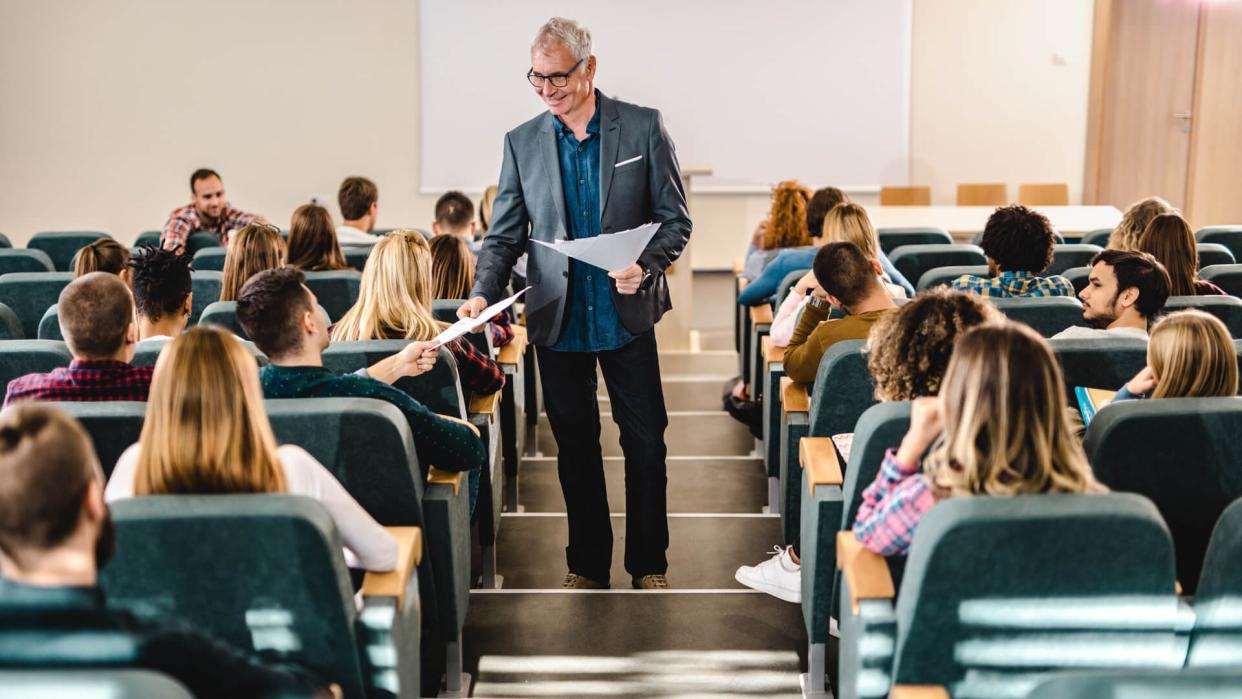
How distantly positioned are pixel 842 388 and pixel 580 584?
112 cm

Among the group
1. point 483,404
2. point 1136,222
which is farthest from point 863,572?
point 1136,222

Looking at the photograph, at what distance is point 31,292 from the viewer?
4.64 meters

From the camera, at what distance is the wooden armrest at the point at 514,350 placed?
14.5 feet

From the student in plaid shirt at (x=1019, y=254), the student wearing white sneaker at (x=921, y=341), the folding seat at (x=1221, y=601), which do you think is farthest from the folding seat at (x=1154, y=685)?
the student in plaid shirt at (x=1019, y=254)

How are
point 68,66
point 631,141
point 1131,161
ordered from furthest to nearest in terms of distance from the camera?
point 68,66, point 1131,161, point 631,141

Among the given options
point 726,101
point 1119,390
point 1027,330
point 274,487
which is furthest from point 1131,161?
point 274,487

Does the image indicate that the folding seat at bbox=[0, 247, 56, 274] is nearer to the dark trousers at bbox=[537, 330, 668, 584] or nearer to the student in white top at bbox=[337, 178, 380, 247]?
the student in white top at bbox=[337, 178, 380, 247]

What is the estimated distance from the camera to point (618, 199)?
351cm

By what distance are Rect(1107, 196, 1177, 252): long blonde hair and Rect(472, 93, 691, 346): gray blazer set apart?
6.40 feet

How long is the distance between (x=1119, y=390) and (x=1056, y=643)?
1.24m

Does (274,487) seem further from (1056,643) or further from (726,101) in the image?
(726,101)

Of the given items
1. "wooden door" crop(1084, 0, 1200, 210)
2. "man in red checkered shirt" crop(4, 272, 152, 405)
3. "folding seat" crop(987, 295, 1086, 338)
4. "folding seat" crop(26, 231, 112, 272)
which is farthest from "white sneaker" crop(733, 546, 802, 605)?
"wooden door" crop(1084, 0, 1200, 210)

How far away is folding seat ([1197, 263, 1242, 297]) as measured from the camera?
14.9ft

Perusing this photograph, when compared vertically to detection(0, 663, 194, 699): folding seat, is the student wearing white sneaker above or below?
above
